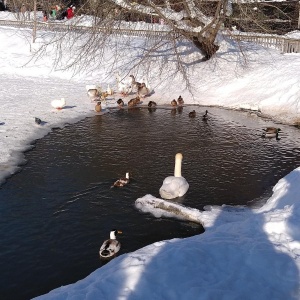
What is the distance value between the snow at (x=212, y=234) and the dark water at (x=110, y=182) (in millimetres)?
752

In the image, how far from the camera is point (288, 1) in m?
41.8

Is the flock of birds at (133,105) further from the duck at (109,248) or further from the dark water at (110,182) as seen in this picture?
the dark water at (110,182)

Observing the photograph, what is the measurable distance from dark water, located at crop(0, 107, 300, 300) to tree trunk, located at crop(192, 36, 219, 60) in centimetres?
812

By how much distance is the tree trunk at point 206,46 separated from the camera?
28.6 m

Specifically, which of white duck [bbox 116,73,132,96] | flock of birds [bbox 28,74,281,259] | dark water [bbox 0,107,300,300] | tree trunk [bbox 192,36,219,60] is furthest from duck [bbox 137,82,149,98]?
tree trunk [bbox 192,36,219,60]

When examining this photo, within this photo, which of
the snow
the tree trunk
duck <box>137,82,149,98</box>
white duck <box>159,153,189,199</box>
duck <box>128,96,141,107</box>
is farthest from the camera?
the tree trunk

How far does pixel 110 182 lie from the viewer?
1398 centimetres

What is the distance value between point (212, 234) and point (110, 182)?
5057mm

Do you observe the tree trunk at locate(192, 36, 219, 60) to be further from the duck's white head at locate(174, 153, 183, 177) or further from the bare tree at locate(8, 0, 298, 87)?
the duck's white head at locate(174, 153, 183, 177)

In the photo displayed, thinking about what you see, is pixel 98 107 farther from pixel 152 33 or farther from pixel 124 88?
pixel 152 33

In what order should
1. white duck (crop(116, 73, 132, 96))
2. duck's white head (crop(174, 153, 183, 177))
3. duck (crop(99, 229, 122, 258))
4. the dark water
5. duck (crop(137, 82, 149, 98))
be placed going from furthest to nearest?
1. white duck (crop(116, 73, 132, 96))
2. duck (crop(137, 82, 149, 98))
3. duck's white head (crop(174, 153, 183, 177))
4. the dark water
5. duck (crop(99, 229, 122, 258))

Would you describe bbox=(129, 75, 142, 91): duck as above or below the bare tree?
below

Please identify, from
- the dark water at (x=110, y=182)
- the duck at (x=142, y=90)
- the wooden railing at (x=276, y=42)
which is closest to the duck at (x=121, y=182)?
the dark water at (x=110, y=182)

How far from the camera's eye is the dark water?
9.80 m
